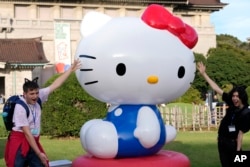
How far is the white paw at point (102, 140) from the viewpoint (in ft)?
18.3

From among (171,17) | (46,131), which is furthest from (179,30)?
(46,131)

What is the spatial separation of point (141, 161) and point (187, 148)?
5.46m

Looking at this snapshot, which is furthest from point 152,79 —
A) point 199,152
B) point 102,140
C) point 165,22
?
point 199,152

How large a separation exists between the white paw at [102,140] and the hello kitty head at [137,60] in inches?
14.5

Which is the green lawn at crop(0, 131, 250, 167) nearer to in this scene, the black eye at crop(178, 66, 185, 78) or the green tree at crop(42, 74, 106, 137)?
the green tree at crop(42, 74, 106, 137)

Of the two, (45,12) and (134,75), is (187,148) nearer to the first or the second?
(134,75)

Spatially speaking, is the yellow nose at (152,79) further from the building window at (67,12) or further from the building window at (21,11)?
the building window at (67,12)

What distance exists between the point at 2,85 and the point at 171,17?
28.3 meters

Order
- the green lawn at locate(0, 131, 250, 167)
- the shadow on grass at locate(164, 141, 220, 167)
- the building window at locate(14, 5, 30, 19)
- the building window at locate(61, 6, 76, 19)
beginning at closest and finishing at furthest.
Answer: the shadow on grass at locate(164, 141, 220, 167), the green lawn at locate(0, 131, 250, 167), the building window at locate(14, 5, 30, 19), the building window at locate(61, 6, 76, 19)

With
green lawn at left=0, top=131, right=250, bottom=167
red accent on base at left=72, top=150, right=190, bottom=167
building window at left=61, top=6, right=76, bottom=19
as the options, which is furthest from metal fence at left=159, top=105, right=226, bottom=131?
building window at left=61, top=6, right=76, bottom=19

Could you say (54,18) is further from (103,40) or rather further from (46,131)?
(103,40)

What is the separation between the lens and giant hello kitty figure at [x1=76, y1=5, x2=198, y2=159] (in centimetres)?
557

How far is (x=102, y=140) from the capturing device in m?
5.58

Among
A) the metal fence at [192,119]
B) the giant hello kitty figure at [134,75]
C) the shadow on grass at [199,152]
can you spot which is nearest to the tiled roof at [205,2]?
the metal fence at [192,119]
